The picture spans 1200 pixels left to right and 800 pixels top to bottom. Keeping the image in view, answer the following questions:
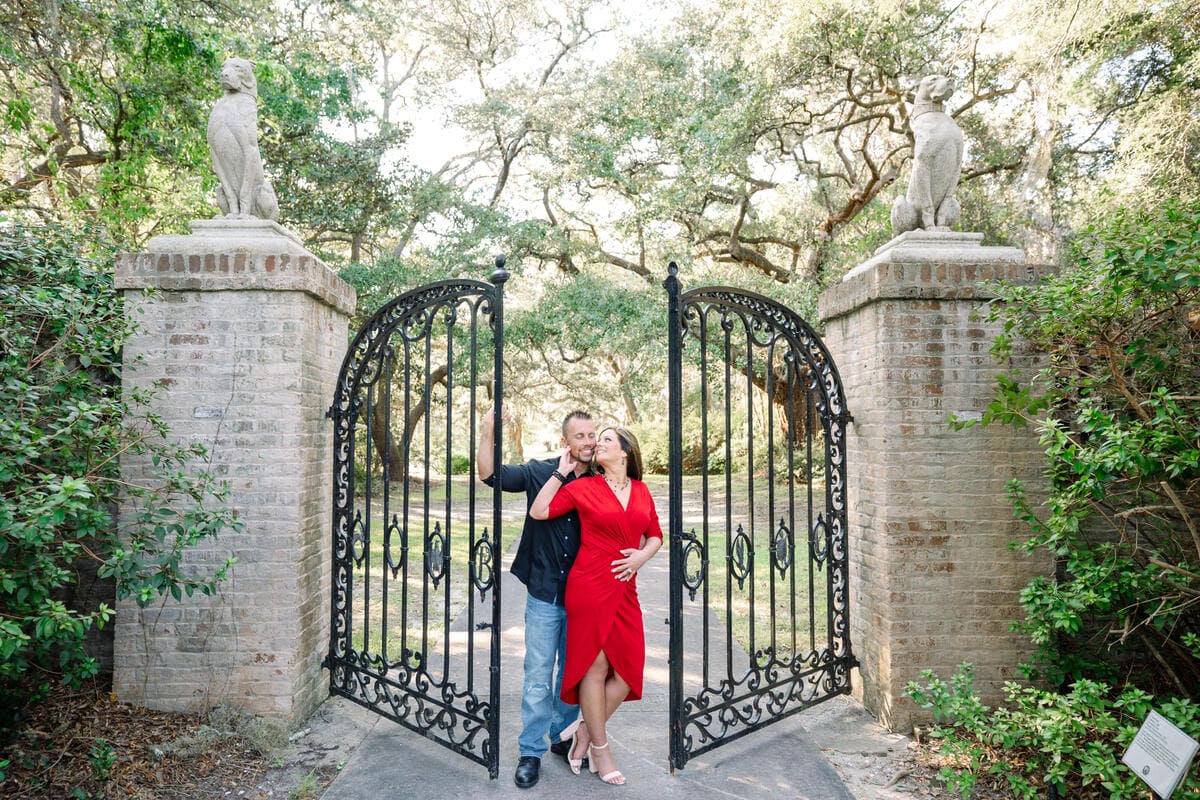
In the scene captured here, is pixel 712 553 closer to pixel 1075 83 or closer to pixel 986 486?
pixel 986 486

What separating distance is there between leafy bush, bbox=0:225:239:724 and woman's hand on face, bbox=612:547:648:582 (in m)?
1.92

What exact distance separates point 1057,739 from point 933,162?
3102 millimetres

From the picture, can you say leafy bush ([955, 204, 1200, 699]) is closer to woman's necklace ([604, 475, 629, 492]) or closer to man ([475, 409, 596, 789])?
woman's necklace ([604, 475, 629, 492])

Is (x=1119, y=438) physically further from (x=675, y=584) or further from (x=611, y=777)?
(x=611, y=777)

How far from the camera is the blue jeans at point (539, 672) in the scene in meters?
3.55

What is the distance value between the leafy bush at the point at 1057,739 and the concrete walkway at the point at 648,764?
49cm

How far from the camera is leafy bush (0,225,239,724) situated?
8.89ft

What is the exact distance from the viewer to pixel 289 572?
12.9 ft

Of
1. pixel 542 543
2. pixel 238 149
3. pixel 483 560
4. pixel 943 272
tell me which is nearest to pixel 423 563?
pixel 483 560

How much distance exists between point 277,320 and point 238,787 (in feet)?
7.79

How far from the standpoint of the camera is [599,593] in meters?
3.47

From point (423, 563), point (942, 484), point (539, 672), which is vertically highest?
point (942, 484)

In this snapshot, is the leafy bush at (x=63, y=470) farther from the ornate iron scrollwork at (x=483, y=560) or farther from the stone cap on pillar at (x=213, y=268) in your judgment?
the ornate iron scrollwork at (x=483, y=560)

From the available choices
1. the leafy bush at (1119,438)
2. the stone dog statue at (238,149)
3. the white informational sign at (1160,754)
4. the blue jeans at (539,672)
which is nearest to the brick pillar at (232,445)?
the stone dog statue at (238,149)
